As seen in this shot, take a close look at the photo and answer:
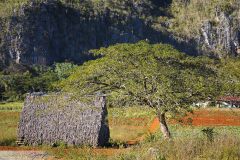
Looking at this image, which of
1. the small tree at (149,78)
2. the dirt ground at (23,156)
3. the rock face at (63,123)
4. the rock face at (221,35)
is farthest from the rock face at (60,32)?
the small tree at (149,78)

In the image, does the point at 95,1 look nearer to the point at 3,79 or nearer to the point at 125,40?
the point at 125,40

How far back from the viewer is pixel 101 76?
18.0m

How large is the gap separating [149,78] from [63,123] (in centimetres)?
1082

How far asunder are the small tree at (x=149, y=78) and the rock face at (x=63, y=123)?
8.34 meters

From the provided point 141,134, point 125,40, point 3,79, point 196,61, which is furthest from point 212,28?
point 196,61

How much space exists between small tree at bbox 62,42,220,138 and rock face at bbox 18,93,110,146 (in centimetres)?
834

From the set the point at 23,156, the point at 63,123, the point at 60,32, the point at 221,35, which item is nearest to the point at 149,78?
the point at 23,156

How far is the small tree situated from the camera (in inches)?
671

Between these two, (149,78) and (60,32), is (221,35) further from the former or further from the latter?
(149,78)

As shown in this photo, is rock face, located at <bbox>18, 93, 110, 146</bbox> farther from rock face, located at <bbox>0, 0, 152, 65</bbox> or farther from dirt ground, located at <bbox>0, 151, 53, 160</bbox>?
rock face, located at <bbox>0, 0, 152, 65</bbox>

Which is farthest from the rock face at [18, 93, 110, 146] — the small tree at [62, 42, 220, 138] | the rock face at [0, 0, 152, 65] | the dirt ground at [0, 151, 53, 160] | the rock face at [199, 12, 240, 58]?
the rock face at [199, 12, 240, 58]

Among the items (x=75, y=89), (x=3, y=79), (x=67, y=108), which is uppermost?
(x=75, y=89)

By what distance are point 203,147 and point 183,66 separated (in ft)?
12.5

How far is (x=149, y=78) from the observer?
57.1ft
